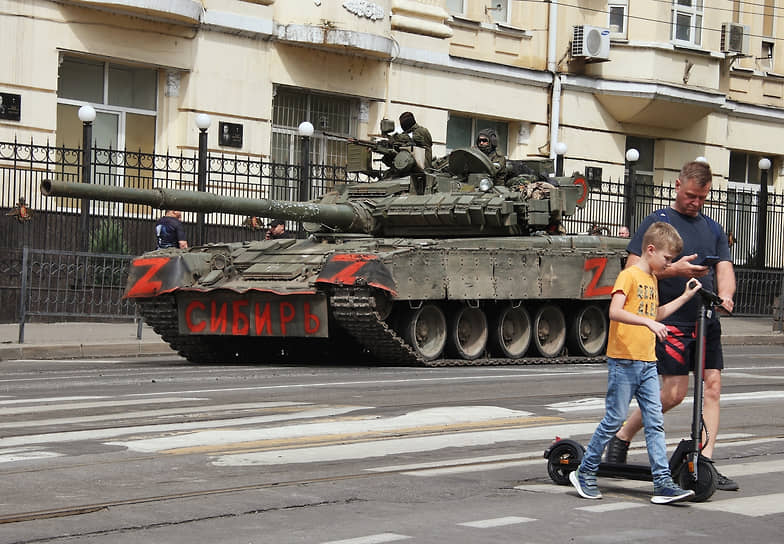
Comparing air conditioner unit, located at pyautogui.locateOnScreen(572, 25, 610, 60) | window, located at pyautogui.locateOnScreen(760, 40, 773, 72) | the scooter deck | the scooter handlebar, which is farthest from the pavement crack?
window, located at pyautogui.locateOnScreen(760, 40, 773, 72)

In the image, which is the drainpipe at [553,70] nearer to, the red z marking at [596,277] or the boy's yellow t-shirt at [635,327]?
the red z marking at [596,277]

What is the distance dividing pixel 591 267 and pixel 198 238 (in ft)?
23.4

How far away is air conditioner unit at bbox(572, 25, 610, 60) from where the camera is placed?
30406 mm

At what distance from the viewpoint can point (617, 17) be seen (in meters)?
31.8

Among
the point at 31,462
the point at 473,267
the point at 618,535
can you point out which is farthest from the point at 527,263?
the point at 618,535

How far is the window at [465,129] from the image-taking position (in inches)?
1176

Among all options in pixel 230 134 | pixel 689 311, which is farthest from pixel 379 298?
pixel 230 134

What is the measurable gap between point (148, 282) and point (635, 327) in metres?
10.9

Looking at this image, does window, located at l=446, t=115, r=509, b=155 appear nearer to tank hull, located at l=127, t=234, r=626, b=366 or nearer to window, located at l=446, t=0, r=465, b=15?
window, located at l=446, t=0, r=465, b=15

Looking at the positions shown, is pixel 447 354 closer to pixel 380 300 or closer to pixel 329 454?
pixel 380 300

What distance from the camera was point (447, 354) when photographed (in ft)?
59.6

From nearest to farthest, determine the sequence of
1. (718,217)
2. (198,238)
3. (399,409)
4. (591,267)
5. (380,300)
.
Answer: (399,409), (380,300), (591,267), (198,238), (718,217)

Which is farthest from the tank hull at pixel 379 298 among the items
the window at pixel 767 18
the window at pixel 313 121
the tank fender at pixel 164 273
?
the window at pixel 767 18

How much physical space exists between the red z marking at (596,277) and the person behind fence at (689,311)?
35.6 ft
